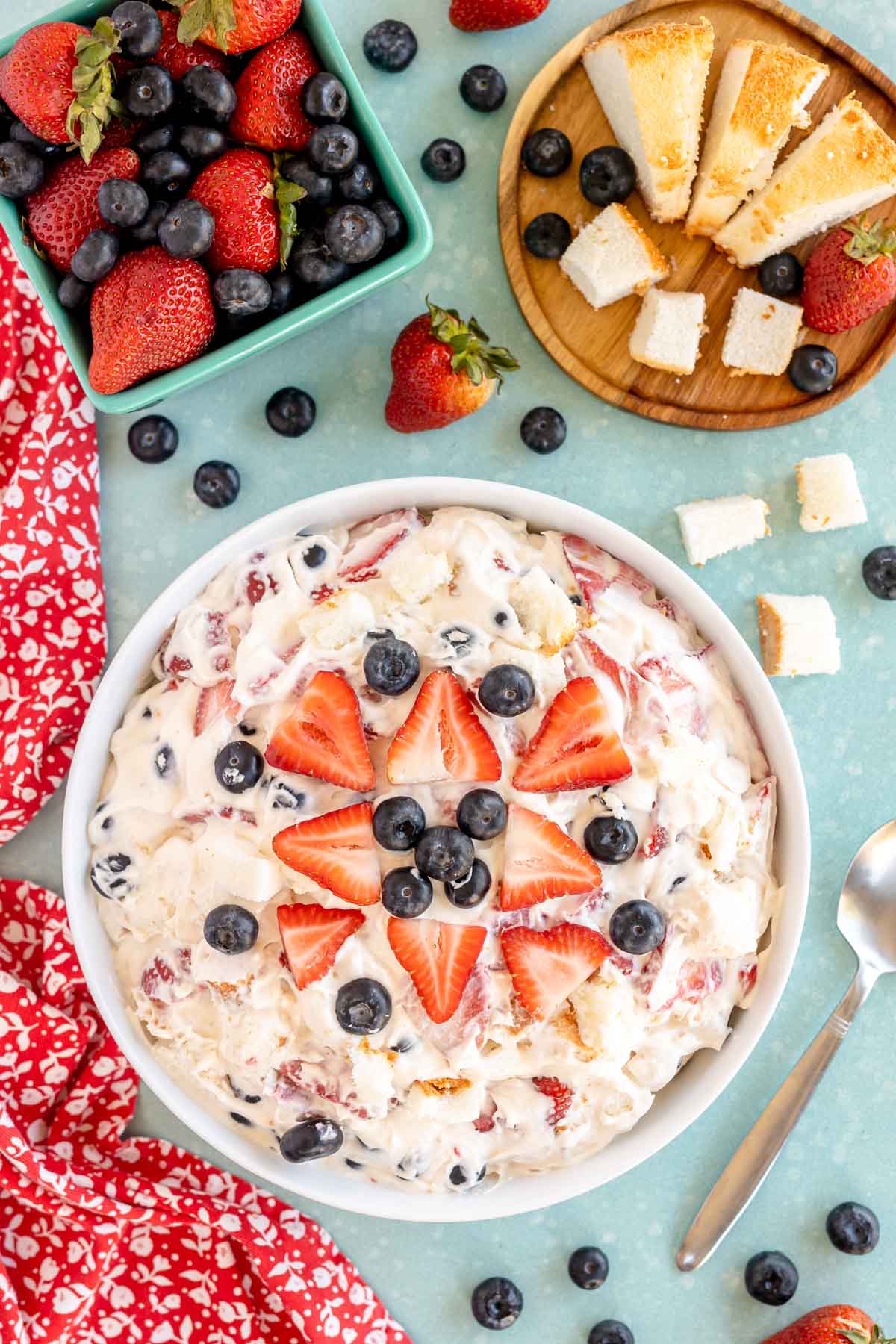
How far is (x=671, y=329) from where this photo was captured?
101 inches

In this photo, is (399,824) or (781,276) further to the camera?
(781,276)

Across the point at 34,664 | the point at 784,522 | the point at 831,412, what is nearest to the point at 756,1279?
the point at 784,522

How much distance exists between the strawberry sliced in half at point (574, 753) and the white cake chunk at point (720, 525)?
70 cm

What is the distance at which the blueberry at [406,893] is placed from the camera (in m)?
2.03

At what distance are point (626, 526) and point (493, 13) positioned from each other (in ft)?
3.79

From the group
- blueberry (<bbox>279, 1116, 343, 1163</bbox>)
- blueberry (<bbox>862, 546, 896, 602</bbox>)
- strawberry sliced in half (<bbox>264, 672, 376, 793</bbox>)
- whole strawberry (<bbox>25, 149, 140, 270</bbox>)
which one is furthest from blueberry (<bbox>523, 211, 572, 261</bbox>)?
Result: blueberry (<bbox>279, 1116, 343, 1163</bbox>)

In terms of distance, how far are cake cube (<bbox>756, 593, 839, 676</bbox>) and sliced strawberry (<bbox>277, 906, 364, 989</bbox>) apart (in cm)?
117

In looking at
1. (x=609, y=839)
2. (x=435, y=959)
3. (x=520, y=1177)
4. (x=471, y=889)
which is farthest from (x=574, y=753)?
(x=520, y=1177)

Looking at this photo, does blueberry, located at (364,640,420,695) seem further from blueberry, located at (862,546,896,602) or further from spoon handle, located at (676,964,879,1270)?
spoon handle, located at (676,964,879,1270)

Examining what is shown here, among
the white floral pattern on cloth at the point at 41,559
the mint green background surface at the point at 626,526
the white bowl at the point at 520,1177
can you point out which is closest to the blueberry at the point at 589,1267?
the mint green background surface at the point at 626,526

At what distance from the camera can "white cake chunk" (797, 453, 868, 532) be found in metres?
2.66

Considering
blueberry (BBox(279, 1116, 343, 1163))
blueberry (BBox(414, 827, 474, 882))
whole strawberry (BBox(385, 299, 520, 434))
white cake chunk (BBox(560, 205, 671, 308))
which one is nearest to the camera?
blueberry (BBox(414, 827, 474, 882))

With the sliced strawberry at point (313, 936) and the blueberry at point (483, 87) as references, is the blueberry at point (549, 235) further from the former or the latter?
the sliced strawberry at point (313, 936)

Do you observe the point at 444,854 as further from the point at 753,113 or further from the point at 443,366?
the point at 753,113
